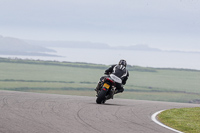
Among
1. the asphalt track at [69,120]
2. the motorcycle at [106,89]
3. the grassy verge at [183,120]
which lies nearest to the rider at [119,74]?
the motorcycle at [106,89]

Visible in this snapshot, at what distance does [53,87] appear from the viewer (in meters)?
104

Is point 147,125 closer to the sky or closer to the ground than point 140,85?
closer to the sky

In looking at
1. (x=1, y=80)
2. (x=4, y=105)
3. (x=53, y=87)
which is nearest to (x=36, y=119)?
(x=4, y=105)

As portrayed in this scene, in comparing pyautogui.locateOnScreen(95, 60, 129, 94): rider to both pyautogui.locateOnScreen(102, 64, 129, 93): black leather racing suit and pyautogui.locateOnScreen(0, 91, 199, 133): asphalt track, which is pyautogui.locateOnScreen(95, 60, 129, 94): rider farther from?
pyautogui.locateOnScreen(0, 91, 199, 133): asphalt track

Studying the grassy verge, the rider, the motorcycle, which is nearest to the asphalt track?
the grassy verge

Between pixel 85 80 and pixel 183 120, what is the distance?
113m

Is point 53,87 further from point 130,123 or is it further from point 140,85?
point 130,123

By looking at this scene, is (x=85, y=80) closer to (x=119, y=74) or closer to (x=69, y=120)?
(x=119, y=74)

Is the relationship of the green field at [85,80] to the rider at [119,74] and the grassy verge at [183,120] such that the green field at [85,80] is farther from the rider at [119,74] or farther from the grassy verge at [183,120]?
the grassy verge at [183,120]

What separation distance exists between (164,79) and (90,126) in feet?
451

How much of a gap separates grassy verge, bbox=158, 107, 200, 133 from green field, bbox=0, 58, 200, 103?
229 feet

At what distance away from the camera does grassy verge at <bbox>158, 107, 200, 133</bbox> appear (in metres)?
14.4

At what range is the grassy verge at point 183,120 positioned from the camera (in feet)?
47.2

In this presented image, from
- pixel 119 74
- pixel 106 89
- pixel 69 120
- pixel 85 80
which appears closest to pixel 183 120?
pixel 69 120
